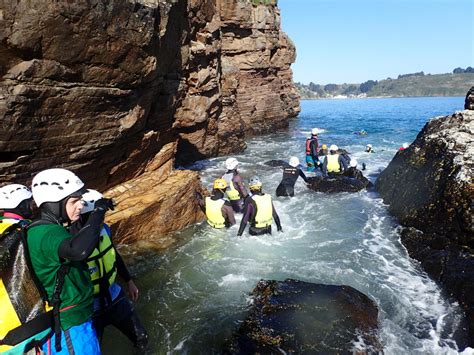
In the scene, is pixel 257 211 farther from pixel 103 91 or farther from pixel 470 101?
pixel 470 101

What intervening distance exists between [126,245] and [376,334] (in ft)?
18.5

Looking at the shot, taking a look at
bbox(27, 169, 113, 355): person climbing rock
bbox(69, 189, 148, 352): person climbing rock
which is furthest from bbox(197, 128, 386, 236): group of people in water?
bbox(27, 169, 113, 355): person climbing rock

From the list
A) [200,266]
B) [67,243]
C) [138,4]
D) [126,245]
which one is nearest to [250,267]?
[200,266]

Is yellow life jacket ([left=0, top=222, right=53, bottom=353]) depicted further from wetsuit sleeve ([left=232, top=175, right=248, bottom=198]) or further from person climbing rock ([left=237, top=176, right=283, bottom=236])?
wetsuit sleeve ([left=232, top=175, right=248, bottom=198])

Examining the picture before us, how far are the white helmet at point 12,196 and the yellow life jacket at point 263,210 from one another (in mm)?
5253

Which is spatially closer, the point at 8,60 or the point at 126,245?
the point at 8,60

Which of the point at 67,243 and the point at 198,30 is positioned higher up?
the point at 198,30

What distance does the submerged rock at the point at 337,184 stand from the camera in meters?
13.3

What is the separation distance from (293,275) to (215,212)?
2.94 metres

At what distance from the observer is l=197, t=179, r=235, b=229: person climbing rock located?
9.04 m

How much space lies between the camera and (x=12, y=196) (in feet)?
12.0

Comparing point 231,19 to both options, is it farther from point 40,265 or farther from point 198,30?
point 40,265

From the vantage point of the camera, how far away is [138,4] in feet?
26.4

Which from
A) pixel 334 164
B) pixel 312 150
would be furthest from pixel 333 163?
pixel 312 150
